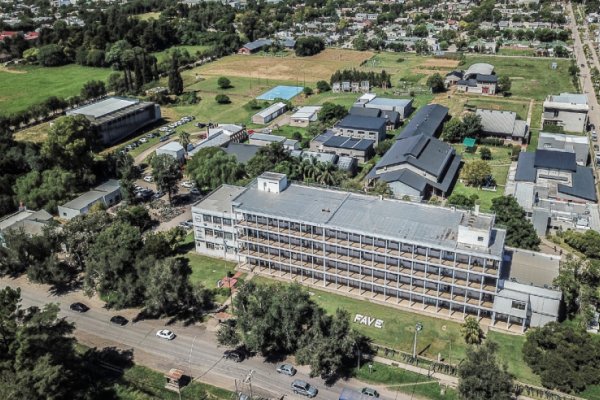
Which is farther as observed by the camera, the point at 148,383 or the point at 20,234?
the point at 20,234

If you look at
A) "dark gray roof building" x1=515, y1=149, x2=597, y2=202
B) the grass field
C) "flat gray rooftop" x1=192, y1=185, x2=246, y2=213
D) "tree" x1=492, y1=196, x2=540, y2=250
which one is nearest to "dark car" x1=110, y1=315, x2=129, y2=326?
"flat gray rooftop" x1=192, y1=185, x2=246, y2=213

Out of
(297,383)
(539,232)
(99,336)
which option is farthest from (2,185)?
(539,232)

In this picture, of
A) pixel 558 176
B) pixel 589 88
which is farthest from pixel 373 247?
pixel 589 88

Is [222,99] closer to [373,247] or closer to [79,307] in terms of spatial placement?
[79,307]

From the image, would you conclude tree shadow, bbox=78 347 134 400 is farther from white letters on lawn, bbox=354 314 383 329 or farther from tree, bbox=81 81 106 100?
tree, bbox=81 81 106 100

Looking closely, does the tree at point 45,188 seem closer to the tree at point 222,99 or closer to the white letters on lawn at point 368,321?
the white letters on lawn at point 368,321

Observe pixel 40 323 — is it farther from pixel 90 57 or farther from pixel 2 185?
pixel 90 57
